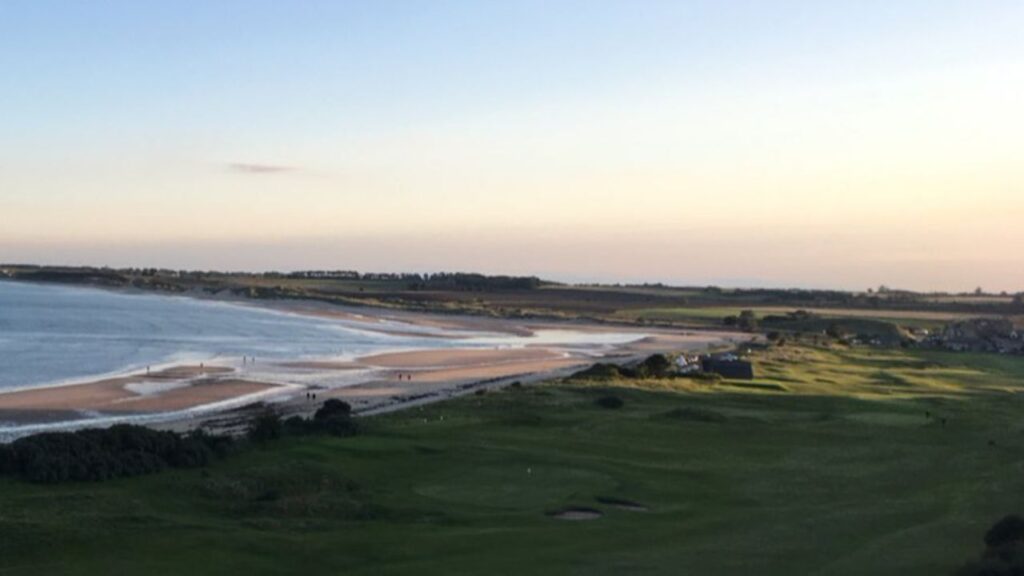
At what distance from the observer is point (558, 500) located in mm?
26453

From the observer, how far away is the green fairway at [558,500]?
1998 centimetres

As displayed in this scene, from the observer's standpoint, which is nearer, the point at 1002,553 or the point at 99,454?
the point at 1002,553

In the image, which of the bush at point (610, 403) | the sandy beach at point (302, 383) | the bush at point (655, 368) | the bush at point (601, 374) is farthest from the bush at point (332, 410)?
the bush at point (655, 368)

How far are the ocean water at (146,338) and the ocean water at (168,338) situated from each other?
0.05 metres

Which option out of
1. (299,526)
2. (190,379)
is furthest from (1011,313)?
(299,526)

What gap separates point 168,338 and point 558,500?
217 feet

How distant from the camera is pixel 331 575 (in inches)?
751

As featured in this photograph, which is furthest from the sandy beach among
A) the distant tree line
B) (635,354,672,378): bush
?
the distant tree line

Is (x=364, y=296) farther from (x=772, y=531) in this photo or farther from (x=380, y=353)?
(x=772, y=531)

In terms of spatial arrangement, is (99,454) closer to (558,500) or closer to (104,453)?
(104,453)

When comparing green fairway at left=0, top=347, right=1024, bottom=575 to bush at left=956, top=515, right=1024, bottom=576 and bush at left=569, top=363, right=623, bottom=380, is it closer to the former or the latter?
bush at left=956, top=515, right=1024, bottom=576

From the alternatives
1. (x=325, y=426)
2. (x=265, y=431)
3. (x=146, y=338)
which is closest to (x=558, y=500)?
(x=265, y=431)

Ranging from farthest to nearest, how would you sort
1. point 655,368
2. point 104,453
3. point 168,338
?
point 168,338
point 655,368
point 104,453

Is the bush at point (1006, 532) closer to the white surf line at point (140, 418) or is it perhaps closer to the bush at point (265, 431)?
the bush at point (265, 431)
